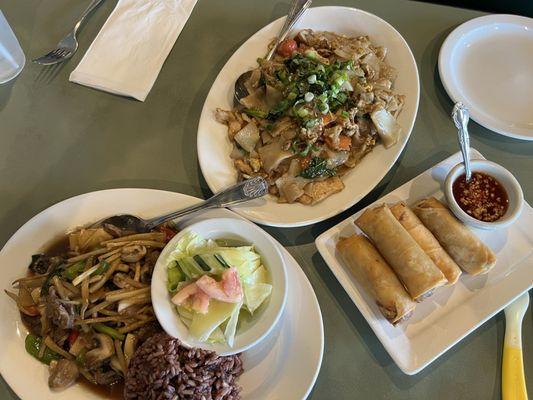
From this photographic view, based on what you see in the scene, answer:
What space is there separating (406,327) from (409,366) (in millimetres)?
150

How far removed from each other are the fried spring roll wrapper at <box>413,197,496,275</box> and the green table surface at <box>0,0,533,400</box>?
0.83 ft

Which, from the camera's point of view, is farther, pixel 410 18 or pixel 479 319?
pixel 410 18

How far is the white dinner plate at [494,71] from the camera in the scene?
84.2 inches

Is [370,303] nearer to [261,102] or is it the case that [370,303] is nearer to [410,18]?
[261,102]

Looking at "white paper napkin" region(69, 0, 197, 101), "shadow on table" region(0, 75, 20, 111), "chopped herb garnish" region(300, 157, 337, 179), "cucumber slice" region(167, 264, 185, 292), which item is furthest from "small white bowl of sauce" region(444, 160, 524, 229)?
"shadow on table" region(0, 75, 20, 111)

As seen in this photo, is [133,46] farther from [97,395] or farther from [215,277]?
[97,395]

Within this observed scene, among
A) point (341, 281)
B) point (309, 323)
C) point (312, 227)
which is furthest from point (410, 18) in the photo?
point (309, 323)

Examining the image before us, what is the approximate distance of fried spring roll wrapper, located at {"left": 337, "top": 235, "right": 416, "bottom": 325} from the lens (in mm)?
1637

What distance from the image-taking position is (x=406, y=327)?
169 centimetres

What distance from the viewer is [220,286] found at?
60.7 inches

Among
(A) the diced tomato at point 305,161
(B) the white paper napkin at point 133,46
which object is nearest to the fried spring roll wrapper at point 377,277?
(A) the diced tomato at point 305,161

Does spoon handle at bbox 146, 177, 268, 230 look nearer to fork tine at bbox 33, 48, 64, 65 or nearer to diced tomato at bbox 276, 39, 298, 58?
diced tomato at bbox 276, 39, 298, 58

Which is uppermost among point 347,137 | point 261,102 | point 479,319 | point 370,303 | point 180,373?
point 261,102

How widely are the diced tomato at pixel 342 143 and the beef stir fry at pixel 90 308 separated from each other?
0.86 meters
